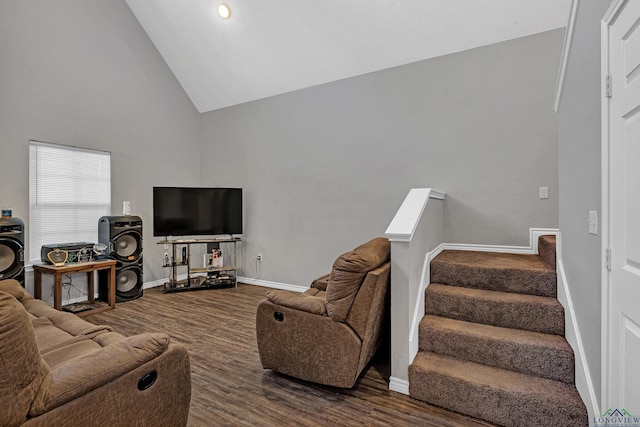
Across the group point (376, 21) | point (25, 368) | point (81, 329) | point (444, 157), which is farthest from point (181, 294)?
point (376, 21)

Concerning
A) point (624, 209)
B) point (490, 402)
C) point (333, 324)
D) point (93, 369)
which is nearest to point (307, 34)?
point (333, 324)

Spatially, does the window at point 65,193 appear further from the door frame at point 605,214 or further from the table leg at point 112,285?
the door frame at point 605,214

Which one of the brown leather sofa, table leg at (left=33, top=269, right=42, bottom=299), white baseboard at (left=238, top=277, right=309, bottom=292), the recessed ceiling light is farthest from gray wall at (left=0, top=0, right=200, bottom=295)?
the brown leather sofa

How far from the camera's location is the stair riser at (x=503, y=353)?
6.37 feet

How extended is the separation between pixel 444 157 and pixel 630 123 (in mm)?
2530

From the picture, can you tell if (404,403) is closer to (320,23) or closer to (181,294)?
(181,294)

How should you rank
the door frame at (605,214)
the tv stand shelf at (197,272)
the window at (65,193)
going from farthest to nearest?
the tv stand shelf at (197,272) → the window at (65,193) → the door frame at (605,214)

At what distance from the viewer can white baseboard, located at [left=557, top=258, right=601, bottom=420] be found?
163 centimetres

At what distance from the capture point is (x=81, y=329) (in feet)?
6.79

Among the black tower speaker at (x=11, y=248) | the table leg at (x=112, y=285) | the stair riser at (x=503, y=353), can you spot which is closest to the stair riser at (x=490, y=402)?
the stair riser at (x=503, y=353)

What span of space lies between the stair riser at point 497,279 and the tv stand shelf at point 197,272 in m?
3.29

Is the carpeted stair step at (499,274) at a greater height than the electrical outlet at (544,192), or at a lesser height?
lesser

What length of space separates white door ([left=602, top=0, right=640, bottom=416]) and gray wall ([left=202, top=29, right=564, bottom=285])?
7.15 feet

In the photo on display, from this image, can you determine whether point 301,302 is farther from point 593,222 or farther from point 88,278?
point 88,278
